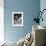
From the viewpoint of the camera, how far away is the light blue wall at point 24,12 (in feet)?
17.7

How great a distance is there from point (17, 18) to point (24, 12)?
0.38 m

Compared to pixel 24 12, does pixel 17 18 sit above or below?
below

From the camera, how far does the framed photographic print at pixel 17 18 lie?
5441 millimetres

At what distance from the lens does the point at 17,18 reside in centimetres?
548

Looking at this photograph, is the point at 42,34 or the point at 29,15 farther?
the point at 29,15

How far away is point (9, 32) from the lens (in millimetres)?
5445

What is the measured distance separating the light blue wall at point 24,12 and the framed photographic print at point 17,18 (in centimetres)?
12

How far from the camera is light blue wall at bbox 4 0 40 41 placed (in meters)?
5.41

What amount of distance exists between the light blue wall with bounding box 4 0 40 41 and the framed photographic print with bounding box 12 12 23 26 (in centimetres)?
12

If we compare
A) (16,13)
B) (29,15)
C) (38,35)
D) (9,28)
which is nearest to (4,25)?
(9,28)

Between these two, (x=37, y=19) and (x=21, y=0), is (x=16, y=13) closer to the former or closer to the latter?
(x=21, y=0)

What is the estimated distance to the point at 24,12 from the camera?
543 cm

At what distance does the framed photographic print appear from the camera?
17.9ft

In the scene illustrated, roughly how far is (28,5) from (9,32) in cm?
135
